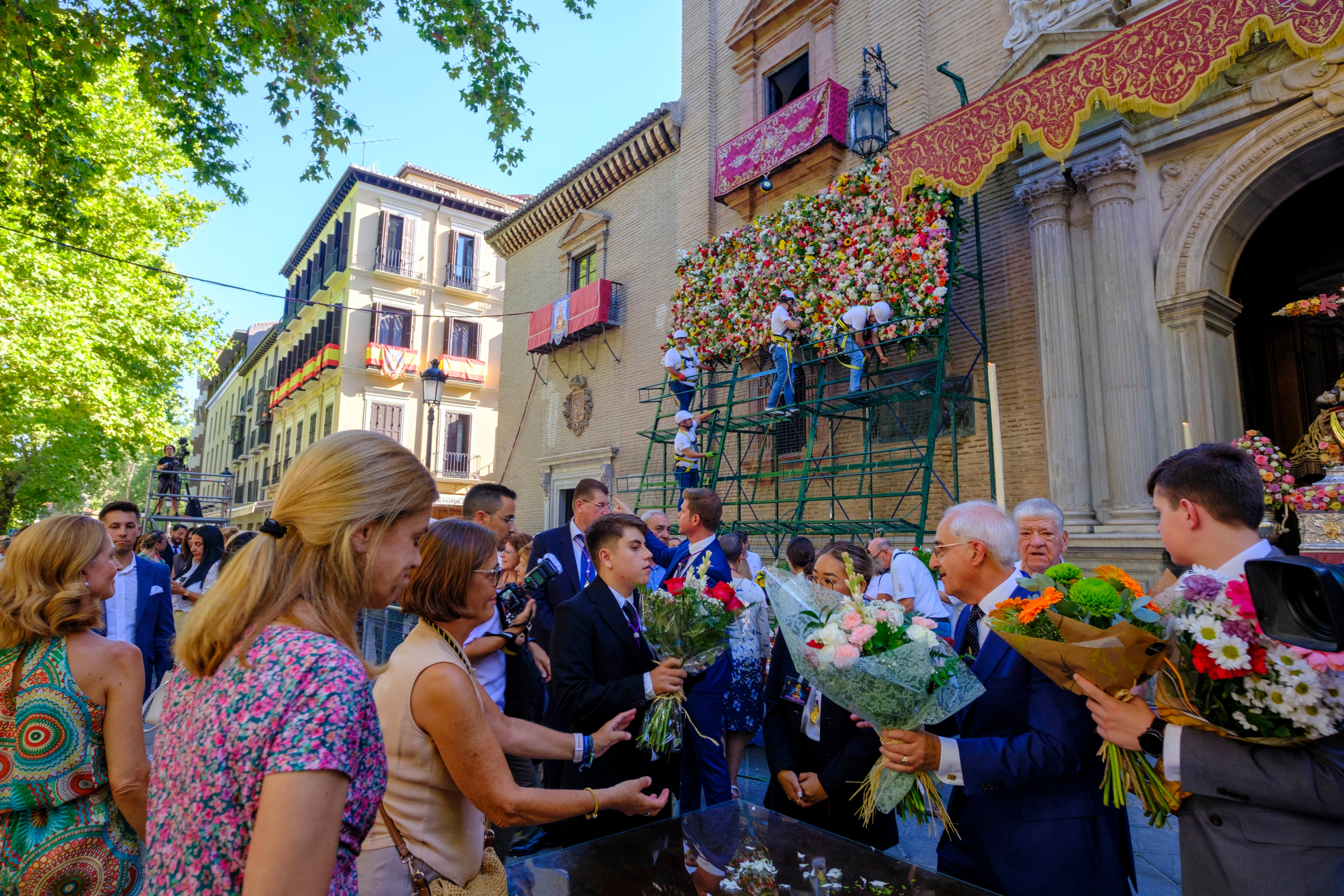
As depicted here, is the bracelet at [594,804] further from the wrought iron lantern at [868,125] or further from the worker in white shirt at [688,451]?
the wrought iron lantern at [868,125]

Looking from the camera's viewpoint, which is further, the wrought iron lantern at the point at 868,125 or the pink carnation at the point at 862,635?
the wrought iron lantern at the point at 868,125

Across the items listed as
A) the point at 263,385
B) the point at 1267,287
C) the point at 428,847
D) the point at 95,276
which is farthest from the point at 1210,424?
the point at 263,385

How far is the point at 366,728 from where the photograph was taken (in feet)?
4.07

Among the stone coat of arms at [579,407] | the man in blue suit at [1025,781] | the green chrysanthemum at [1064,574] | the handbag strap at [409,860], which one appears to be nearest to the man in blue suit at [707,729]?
the man in blue suit at [1025,781]

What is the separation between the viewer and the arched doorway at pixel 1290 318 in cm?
784

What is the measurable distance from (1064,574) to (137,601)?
19.0 ft

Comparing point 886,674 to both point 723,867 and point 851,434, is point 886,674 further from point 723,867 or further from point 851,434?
point 851,434

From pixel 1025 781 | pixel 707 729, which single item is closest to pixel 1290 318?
pixel 707 729

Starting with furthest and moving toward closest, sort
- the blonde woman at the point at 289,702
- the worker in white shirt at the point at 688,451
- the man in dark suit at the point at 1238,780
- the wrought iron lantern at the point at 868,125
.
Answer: the worker in white shirt at the point at 688,451 < the wrought iron lantern at the point at 868,125 < the man in dark suit at the point at 1238,780 < the blonde woman at the point at 289,702

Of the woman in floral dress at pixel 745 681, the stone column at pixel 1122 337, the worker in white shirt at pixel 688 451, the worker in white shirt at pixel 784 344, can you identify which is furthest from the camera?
the worker in white shirt at pixel 688 451

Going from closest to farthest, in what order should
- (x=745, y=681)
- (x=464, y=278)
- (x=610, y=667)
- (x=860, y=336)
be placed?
(x=610, y=667)
(x=745, y=681)
(x=860, y=336)
(x=464, y=278)

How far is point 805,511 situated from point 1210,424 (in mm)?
5687

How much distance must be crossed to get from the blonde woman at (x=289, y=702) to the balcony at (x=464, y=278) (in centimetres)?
2900

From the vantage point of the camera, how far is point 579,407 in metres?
17.5
